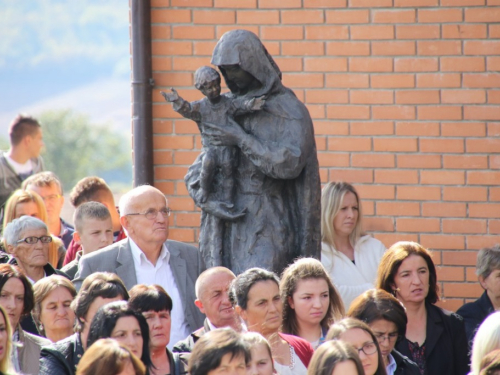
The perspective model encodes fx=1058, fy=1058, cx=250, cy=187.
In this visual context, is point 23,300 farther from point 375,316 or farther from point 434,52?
point 434,52

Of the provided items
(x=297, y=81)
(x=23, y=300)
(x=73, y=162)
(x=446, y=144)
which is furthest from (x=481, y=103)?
(x=73, y=162)

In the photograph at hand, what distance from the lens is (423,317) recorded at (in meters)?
6.55

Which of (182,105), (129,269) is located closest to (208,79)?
(182,105)

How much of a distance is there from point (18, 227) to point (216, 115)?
6.23 feet

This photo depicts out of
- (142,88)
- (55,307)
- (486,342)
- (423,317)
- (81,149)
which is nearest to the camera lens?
(486,342)

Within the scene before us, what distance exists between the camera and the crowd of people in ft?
16.6

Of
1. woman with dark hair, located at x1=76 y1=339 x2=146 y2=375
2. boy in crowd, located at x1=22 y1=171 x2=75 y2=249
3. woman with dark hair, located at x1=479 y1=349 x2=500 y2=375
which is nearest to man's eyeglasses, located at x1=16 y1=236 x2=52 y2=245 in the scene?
boy in crowd, located at x1=22 y1=171 x2=75 y2=249

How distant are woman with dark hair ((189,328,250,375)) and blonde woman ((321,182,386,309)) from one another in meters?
2.45

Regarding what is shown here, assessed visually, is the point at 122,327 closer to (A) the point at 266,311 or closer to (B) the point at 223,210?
(A) the point at 266,311

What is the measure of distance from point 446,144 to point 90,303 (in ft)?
11.4

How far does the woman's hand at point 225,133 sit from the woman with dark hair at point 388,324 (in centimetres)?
117

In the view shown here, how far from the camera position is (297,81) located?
27.0 feet

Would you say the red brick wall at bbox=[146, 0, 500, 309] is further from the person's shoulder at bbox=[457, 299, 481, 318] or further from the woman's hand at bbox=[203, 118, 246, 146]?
the woman's hand at bbox=[203, 118, 246, 146]

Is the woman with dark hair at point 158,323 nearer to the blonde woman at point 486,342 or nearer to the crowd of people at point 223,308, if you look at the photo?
the crowd of people at point 223,308
